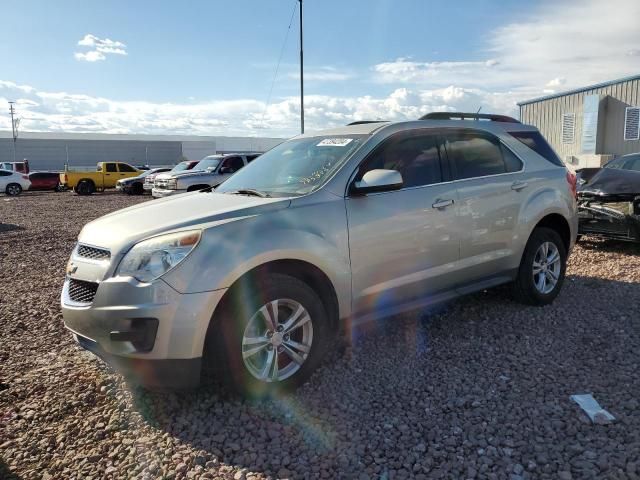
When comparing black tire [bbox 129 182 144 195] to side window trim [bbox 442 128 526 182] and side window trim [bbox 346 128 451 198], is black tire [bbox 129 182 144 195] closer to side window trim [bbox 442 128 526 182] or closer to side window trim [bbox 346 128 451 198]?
side window trim [bbox 442 128 526 182]

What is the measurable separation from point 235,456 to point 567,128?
22857 mm

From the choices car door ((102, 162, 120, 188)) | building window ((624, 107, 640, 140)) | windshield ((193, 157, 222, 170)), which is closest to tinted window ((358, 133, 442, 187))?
windshield ((193, 157, 222, 170))

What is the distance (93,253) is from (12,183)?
102ft

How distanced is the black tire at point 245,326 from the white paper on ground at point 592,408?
1761 mm

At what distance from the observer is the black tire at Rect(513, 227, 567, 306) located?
503 centimetres

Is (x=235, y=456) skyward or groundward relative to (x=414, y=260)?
groundward

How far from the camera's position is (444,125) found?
4.56m

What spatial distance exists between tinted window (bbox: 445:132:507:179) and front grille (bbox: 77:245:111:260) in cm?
287

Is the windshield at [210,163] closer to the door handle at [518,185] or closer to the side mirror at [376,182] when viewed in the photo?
the door handle at [518,185]

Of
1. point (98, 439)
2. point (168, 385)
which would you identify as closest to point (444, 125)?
point (168, 385)

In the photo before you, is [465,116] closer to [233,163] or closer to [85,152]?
[233,163]

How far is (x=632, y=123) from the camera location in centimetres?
1956

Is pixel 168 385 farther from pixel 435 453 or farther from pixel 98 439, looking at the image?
pixel 435 453

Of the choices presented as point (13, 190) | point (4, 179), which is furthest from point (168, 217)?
point (13, 190)
